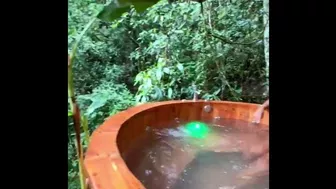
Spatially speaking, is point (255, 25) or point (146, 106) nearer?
point (146, 106)

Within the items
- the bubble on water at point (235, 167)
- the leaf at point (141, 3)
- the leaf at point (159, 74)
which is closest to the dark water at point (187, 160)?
the bubble on water at point (235, 167)

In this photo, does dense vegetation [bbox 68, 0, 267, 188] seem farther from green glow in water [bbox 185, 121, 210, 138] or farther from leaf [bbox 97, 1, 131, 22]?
leaf [bbox 97, 1, 131, 22]

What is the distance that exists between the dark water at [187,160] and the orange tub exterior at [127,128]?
7 cm

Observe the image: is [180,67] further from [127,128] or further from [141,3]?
[141,3]

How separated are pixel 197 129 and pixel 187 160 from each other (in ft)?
1.49

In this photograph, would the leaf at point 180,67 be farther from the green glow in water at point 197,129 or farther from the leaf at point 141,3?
the leaf at point 141,3

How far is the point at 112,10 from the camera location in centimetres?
51

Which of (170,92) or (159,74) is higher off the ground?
(159,74)

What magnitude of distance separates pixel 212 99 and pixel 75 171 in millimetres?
2086

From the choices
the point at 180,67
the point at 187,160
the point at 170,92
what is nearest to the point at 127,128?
the point at 187,160

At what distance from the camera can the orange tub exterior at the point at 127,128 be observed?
33.6 inches
